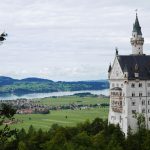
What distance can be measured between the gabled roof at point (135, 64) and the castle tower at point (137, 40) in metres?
5.12

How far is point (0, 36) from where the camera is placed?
2653cm

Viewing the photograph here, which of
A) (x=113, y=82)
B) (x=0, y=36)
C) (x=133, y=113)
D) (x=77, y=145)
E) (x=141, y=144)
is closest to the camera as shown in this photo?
(x=0, y=36)

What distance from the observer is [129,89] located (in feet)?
311

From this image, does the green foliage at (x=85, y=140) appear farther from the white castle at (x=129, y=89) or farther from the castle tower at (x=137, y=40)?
the castle tower at (x=137, y=40)

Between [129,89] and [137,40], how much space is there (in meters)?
14.0

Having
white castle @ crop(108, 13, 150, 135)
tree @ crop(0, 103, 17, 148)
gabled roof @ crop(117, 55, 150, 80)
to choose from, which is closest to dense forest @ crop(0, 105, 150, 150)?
white castle @ crop(108, 13, 150, 135)

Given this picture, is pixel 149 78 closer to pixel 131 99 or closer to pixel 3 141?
pixel 131 99

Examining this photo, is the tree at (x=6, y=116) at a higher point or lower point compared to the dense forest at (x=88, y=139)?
higher

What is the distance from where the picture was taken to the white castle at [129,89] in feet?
309

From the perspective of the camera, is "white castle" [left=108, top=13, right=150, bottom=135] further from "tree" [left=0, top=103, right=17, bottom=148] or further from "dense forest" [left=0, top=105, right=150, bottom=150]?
"tree" [left=0, top=103, right=17, bottom=148]

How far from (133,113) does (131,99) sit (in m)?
2.83

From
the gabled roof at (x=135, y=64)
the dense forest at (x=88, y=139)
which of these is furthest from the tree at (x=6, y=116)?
the gabled roof at (x=135, y=64)

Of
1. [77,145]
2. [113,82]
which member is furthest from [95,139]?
[113,82]

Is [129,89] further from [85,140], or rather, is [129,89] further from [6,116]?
[6,116]
